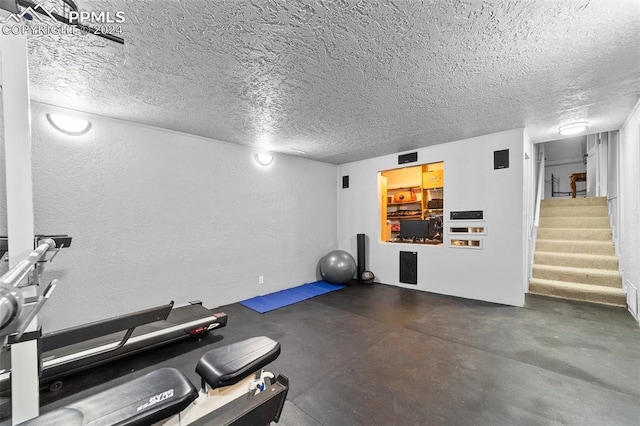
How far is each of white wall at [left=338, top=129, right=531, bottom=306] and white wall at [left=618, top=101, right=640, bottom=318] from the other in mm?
1010

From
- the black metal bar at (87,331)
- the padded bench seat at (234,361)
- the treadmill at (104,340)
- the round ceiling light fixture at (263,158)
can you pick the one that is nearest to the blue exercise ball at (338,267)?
the round ceiling light fixture at (263,158)

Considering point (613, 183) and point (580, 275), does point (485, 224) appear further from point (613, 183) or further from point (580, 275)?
point (613, 183)

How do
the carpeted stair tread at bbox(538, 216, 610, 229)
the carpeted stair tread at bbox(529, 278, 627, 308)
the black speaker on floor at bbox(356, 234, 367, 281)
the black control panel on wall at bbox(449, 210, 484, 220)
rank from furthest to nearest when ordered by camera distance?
the black speaker on floor at bbox(356, 234, 367, 281) < the carpeted stair tread at bbox(538, 216, 610, 229) < the black control panel on wall at bbox(449, 210, 484, 220) < the carpeted stair tread at bbox(529, 278, 627, 308)

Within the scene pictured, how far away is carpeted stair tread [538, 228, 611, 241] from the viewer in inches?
180

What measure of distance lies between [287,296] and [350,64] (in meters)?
3.46

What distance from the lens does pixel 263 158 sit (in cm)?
445

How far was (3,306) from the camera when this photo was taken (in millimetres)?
408

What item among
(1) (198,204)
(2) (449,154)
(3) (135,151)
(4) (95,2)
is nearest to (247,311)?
(1) (198,204)

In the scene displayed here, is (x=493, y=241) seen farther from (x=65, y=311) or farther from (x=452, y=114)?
(x=65, y=311)

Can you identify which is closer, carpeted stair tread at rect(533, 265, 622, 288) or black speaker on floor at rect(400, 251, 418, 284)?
carpeted stair tread at rect(533, 265, 622, 288)

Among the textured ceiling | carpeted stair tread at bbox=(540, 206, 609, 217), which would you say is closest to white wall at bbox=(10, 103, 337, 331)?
the textured ceiling

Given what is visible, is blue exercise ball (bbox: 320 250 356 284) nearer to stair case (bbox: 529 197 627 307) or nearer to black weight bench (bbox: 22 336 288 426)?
stair case (bbox: 529 197 627 307)

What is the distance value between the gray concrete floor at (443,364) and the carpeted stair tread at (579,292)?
0.85 ft

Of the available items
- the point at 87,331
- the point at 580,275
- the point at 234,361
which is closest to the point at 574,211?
the point at 580,275
